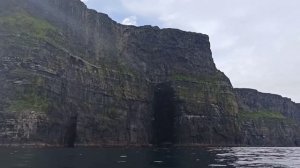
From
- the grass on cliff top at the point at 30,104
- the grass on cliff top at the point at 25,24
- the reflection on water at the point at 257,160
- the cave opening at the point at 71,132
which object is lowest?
the reflection on water at the point at 257,160

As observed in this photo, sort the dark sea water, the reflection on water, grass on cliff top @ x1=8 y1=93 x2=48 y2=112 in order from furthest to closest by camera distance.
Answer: grass on cliff top @ x1=8 y1=93 x2=48 y2=112 < the reflection on water < the dark sea water

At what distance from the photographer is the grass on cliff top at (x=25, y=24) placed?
17514 centimetres

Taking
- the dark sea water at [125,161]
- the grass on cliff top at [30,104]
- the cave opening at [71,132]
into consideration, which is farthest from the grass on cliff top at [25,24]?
the dark sea water at [125,161]

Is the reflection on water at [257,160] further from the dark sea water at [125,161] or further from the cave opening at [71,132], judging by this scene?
the cave opening at [71,132]

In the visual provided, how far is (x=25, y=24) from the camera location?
185 m

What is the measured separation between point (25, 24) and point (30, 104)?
148ft

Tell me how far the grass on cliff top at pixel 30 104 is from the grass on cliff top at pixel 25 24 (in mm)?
29289

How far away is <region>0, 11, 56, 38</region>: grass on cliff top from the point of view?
6895 inches

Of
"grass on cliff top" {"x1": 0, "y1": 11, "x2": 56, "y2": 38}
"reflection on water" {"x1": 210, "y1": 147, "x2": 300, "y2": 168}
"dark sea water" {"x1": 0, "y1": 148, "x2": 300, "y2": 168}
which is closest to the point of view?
"dark sea water" {"x1": 0, "y1": 148, "x2": 300, "y2": 168}

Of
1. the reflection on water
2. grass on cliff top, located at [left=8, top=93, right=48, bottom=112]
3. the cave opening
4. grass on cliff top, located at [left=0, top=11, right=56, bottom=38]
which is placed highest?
grass on cliff top, located at [left=0, top=11, right=56, bottom=38]

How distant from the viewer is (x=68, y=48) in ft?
622

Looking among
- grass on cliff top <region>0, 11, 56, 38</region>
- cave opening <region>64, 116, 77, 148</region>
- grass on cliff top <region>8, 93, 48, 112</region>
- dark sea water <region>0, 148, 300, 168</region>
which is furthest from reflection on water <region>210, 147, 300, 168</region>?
grass on cliff top <region>0, 11, 56, 38</region>

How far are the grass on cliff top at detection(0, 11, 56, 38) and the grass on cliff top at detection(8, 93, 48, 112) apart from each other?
29.3m

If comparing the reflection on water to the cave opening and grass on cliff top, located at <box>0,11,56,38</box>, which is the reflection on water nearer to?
the cave opening
